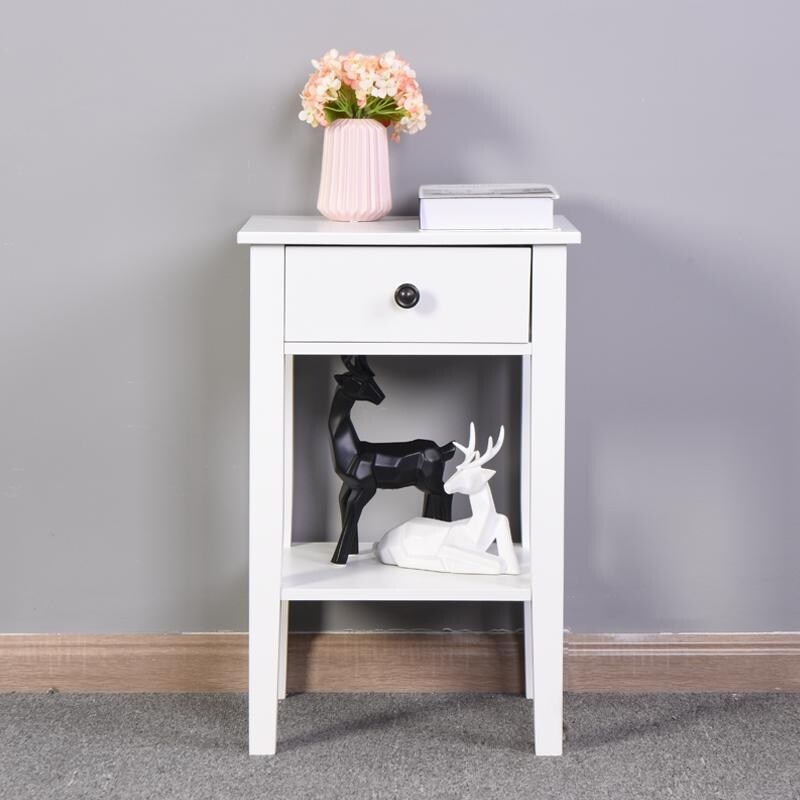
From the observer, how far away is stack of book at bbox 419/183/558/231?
61.9 inches

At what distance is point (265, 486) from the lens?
1618 mm

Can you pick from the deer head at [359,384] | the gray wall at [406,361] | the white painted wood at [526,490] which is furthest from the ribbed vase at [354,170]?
the white painted wood at [526,490]

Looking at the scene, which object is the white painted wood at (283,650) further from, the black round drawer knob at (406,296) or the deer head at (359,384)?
the black round drawer knob at (406,296)

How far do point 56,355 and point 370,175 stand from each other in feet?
1.93

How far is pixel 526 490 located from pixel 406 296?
412mm

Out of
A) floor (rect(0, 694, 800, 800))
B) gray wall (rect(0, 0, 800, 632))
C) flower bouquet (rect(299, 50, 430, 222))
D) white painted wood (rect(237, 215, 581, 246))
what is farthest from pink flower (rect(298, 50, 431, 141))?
floor (rect(0, 694, 800, 800))

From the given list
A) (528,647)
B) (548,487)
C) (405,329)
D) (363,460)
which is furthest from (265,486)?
(528,647)

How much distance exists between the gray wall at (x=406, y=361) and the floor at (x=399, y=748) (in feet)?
0.45

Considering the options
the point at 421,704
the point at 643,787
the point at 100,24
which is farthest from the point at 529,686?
the point at 100,24

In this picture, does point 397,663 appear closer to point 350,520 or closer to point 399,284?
point 350,520

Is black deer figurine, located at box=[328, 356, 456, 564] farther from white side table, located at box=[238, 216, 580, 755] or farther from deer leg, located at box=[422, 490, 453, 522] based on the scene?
white side table, located at box=[238, 216, 580, 755]

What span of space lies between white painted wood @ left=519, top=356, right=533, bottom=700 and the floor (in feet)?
0.24

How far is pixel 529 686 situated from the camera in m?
1.86

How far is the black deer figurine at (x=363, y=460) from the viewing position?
1.74m
